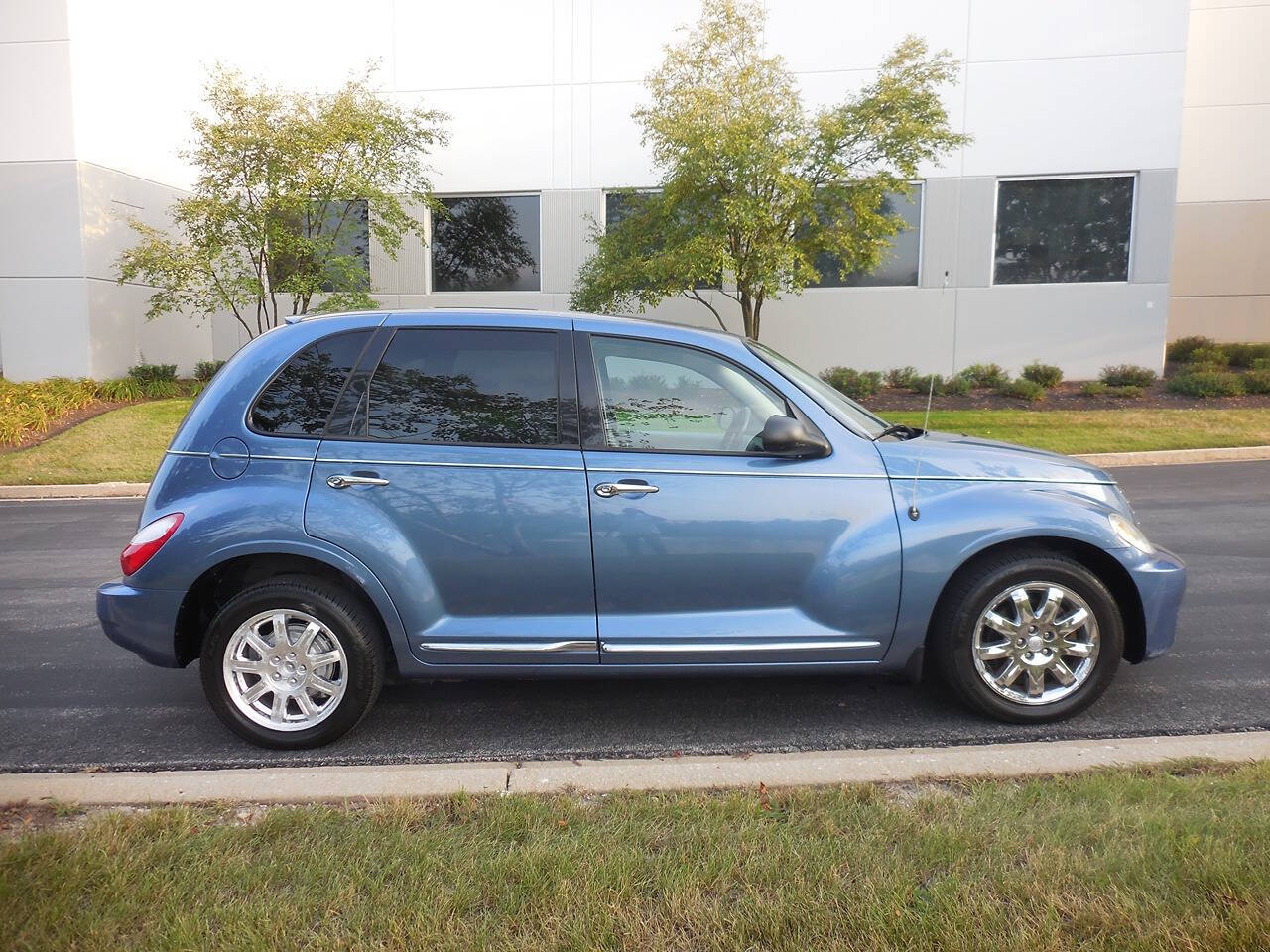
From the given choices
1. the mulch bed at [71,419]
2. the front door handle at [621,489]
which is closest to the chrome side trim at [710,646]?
the front door handle at [621,489]

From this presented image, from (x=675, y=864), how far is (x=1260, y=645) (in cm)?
415

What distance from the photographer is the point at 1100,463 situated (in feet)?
39.5

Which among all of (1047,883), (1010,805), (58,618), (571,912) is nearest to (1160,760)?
(1010,805)

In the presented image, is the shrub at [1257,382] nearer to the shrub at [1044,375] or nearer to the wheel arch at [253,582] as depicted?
the shrub at [1044,375]

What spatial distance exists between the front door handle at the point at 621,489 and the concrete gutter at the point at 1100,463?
9.75 metres

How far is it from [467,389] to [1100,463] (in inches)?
423

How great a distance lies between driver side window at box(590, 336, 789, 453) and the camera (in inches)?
155

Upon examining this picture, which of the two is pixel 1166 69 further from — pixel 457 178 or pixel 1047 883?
pixel 1047 883

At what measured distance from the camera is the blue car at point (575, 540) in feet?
12.4

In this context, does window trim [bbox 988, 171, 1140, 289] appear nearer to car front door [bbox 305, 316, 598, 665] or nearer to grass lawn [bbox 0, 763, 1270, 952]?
car front door [bbox 305, 316, 598, 665]

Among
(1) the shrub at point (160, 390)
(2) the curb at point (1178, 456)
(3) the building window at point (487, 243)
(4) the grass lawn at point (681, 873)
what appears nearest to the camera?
(4) the grass lawn at point (681, 873)

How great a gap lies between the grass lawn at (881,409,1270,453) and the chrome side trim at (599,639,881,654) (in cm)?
1003

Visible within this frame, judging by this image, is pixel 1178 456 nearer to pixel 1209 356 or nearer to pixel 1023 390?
pixel 1023 390

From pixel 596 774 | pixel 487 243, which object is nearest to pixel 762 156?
pixel 487 243
